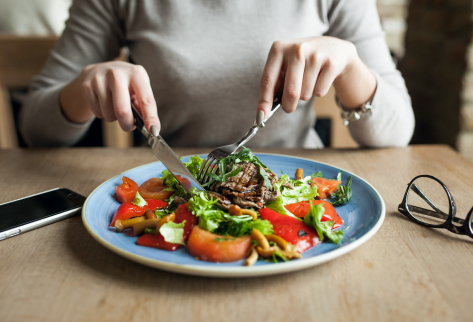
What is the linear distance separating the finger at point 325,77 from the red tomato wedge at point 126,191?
74 cm

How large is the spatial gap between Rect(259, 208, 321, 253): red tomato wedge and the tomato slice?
38cm

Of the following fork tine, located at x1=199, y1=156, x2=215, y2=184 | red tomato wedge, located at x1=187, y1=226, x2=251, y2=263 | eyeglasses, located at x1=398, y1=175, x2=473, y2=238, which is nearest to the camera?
red tomato wedge, located at x1=187, y1=226, x2=251, y2=263

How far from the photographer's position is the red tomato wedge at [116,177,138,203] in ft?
3.67

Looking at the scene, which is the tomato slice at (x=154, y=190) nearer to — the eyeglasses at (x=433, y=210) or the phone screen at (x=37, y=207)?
the phone screen at (x=37, y=207)

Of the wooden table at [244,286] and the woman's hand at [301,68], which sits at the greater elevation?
the woman's hand at [301,68]

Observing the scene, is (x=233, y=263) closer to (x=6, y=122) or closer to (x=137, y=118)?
(x=137, y=118)

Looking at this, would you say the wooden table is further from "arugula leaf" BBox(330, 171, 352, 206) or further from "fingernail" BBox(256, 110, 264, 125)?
"fingernail" BBox(256, 110, 264, 125)

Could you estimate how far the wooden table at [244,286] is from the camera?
0.68 metres

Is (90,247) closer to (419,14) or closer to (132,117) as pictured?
(132,117)

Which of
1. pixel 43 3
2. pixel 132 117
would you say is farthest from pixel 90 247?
pixel 43 3

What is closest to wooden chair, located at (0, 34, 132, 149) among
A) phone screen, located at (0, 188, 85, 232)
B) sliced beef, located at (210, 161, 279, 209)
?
phone screen, located at (0, 188, 85, 232)

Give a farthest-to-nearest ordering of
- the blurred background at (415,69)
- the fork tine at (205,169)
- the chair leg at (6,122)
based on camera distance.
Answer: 1. the chair leg at (6,122)
2. the blurred background at (415,69)
3. the fork tine at (205,169)

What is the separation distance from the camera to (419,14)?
3184 mm

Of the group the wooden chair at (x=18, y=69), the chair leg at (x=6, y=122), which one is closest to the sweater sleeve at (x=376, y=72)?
the wooden chair at (x=18, y=69)
